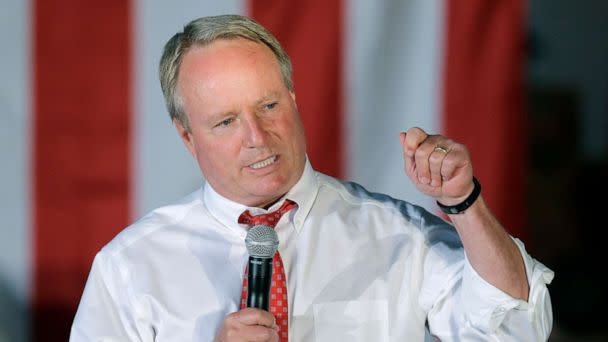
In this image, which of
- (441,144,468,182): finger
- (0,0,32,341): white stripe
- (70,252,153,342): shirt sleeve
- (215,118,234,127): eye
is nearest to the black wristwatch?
(441,144,468,182): finger

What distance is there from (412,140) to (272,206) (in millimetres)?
379

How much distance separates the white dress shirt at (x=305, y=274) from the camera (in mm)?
1367

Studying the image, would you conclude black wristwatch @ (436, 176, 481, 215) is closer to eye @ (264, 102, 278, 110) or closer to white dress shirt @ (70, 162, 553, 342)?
white dress shirt @ (70, 162, 553, 342)

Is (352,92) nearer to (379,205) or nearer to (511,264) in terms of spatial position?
(379,205)

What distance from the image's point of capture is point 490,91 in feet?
6.95

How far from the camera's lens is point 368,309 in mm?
1374

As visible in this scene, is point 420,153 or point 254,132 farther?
point 254,132

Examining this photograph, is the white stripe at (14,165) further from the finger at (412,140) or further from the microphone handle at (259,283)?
the finger at (412,140)

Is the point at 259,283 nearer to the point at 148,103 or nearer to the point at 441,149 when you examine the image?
the point at 441,149

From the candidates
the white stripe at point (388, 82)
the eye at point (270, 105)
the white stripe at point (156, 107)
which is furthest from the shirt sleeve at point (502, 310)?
the white stripe at point (156, 107)

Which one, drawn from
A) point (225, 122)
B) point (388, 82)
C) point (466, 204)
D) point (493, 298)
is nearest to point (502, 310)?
point (493, 298)

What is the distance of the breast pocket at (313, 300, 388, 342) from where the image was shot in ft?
4.49

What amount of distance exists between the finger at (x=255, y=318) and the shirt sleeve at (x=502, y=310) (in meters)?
0.29

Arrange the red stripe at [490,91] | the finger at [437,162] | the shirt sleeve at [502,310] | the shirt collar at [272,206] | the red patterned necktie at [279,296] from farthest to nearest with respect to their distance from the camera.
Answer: the red stripe at [490,91]
the shirt collar at [272,206]
the red patterned necktie at [279,296]
the shirt sleeve at [502,310]
the finger at [437,162]
